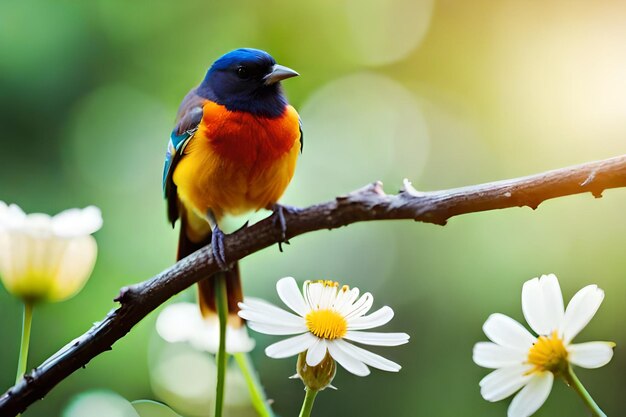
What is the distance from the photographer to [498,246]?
107 cm

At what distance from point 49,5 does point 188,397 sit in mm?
907

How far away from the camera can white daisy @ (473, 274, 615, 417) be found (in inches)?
15.8

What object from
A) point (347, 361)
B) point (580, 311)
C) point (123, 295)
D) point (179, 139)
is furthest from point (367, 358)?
point (179, 139)

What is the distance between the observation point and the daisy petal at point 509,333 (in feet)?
1.36

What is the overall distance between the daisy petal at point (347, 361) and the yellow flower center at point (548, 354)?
3.9 inches

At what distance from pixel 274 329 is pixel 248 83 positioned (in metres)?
0.49

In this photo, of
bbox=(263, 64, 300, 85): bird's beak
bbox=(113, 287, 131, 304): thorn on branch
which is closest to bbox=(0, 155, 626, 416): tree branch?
bbox=(113, 287, 131, 304): thorn on branch

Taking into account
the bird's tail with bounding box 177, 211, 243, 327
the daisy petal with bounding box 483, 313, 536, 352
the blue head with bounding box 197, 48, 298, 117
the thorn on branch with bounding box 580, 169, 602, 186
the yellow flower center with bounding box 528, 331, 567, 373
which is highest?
the blue head with bounding box 197, 48, 298, 117

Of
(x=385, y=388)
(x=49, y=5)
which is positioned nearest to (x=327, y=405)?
(x=385, y=388)

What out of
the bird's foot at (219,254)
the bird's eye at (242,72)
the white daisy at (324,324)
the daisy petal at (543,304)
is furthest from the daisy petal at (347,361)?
the bird's eye at (242,72)

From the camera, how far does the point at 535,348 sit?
42cm

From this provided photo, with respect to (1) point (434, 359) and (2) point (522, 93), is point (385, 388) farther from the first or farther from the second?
(2) point (522, 93)

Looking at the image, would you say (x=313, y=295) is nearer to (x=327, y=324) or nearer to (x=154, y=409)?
(x=327, y=324)

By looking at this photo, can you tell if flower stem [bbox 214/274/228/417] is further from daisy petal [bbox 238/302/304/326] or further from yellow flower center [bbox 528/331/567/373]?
yellow flower center [bbox 528/331/567/373]
